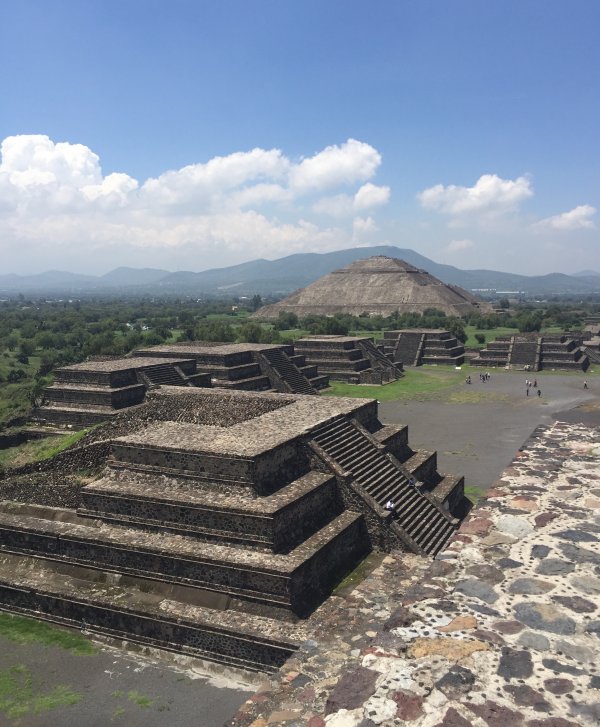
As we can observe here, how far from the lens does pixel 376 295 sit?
9944 cm

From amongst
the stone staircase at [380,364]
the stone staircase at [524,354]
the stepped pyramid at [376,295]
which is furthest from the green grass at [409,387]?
the stepped pyramid at [376,295]

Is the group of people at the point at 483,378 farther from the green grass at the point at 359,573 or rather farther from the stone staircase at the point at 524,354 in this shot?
the green grass at the point at 359,573

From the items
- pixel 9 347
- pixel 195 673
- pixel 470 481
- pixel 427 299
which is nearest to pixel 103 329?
pixel 9 347

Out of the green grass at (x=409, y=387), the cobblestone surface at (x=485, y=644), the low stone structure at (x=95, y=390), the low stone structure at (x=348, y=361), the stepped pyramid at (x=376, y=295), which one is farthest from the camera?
the stepped pyramid at (x=376, y=295)

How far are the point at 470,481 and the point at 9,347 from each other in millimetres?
56246

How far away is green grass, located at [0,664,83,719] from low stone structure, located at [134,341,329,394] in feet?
64.6

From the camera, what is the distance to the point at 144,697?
9000 mm

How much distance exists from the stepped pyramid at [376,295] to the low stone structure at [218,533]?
263 feet

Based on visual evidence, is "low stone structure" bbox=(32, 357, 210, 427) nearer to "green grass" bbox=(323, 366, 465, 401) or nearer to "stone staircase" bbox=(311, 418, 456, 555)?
"stone staircase" bbox=(311, 418, 456, 555)

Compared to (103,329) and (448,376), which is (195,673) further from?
(103,329)

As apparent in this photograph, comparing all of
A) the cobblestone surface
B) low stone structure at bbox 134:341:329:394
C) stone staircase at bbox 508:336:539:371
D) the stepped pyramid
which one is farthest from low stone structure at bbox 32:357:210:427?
the stepped pyramid

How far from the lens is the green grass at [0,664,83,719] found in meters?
8.83

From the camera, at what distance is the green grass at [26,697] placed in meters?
8.83

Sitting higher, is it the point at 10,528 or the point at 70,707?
the point at 10,528
